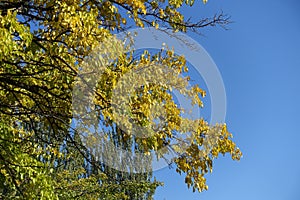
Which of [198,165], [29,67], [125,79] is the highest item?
[29,67]

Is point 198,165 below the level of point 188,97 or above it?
below

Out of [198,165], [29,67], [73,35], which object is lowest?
[198,165]

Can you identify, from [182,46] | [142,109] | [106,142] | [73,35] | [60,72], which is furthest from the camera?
[106,142]

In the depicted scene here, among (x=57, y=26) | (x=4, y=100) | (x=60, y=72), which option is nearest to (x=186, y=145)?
(x=60, y=72)

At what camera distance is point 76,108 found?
244 inches

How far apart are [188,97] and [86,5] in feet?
7.19

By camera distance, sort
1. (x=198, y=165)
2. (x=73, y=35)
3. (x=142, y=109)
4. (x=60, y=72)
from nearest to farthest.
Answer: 1. (x=73, y=35)
2. (x=142, y=109)
3. (x=60, y=72)
4. (x=198, y=165)

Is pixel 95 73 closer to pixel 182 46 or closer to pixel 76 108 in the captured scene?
pixel 76 108

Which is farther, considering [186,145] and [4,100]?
[4,100]

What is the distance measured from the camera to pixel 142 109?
553 centimetres

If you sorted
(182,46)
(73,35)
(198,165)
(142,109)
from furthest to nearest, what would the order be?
(182,46), (198,165), (142,109), (73,35)

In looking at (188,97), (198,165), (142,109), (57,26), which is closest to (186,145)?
(198,165)

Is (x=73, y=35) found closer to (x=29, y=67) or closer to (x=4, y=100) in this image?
(x=29, y=67)

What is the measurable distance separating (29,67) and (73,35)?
5.33ft
